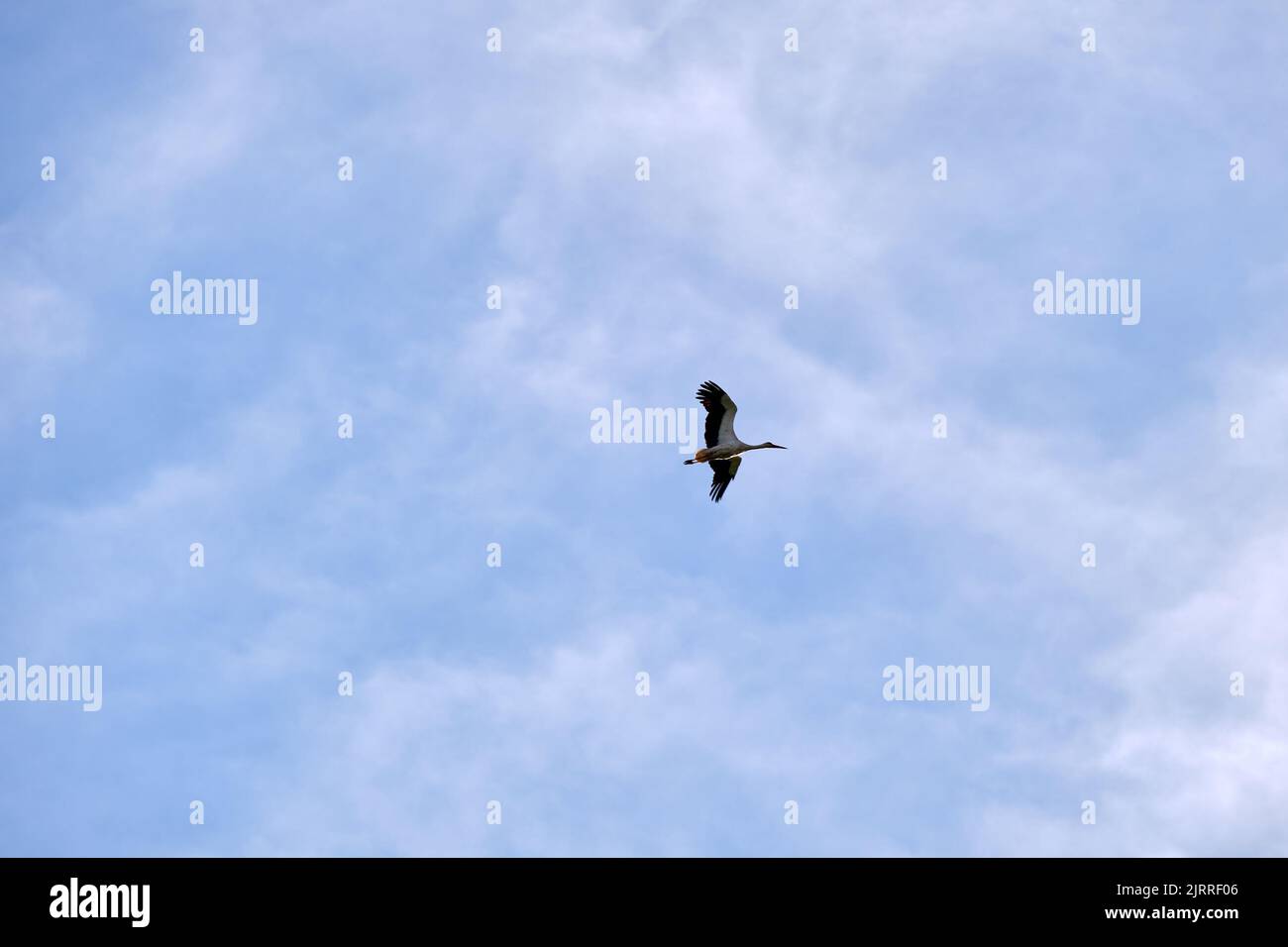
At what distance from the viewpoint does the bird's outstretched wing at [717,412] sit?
7294cm

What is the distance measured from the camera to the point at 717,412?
240 ft

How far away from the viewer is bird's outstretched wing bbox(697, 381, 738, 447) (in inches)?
2872

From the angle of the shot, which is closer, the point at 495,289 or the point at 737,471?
the point at 737,471
